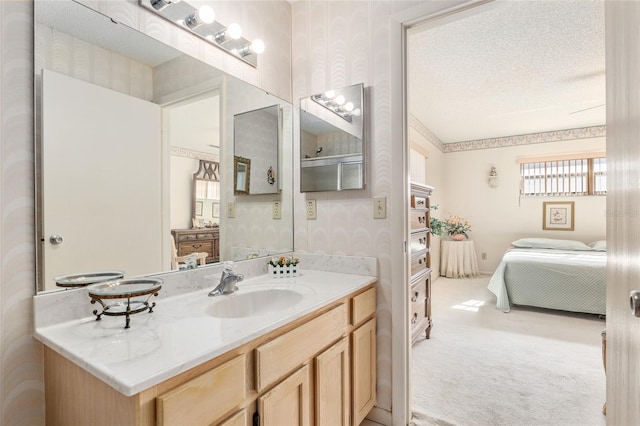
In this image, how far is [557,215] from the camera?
542 cm

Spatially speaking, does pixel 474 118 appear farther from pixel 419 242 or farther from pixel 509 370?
pixel 509 370

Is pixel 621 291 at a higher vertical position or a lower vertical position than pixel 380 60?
lower

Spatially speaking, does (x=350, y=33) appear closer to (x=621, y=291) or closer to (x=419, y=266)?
(x=621, y=291)

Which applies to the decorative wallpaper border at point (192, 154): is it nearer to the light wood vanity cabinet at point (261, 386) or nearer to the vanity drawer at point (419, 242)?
the light wood vanity cabinet at point (261, 386)

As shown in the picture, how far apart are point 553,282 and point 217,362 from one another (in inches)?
157

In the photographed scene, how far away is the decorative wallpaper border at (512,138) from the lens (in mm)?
5090

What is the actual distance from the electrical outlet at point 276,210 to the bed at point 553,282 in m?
3.14

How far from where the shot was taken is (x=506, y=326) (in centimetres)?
326

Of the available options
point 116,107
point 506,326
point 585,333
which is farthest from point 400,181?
point 585,333

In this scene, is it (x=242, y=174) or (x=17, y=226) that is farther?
(x=242, y=174)

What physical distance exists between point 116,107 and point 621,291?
5.61 ft

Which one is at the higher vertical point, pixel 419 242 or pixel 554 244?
pixel 419 242

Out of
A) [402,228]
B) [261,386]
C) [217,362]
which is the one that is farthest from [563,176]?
[217,362]

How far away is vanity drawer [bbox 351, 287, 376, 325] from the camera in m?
1.52
